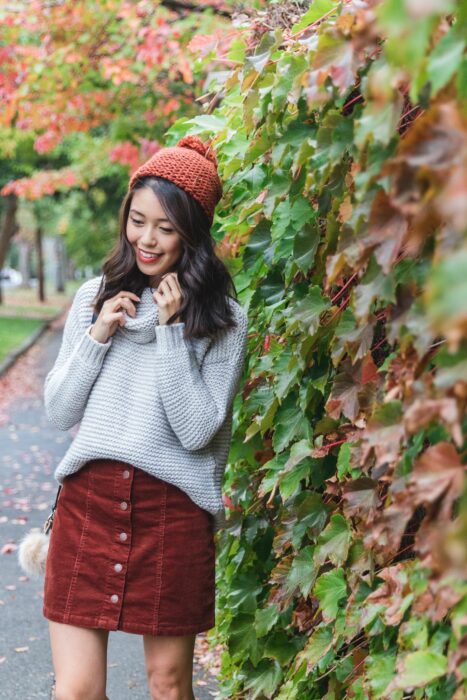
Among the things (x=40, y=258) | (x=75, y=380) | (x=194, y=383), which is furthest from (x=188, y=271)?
(x=40, y=258)

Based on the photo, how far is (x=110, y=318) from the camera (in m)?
2.60

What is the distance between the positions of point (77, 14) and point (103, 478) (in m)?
7.57

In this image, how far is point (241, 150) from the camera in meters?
2.96

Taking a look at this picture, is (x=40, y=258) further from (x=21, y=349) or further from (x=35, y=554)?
(x=35, y=554)

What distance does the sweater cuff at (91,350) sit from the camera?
2598 millimetres

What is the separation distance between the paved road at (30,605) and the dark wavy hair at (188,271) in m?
1.86

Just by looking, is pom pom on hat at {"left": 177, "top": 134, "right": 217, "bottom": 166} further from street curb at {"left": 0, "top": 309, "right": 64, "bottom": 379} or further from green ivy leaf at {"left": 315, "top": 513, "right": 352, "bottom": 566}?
street curb at {"left": 0, "top": 309, "right": 64, "bottom": 379}

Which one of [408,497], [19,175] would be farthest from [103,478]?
[19,175]

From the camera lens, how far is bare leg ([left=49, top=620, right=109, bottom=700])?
255 cm

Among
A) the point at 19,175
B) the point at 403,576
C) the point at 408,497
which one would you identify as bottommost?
the point at 19,175

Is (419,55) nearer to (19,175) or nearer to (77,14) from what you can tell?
(77,14)

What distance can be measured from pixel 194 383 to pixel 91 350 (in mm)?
294

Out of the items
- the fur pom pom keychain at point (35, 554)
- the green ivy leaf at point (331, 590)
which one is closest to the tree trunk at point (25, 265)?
the fur pom pom keychain at point (35, 554)

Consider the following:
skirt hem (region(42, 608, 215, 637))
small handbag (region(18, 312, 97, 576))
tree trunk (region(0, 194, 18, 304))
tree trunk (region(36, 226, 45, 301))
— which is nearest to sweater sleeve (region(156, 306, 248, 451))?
skirt hem (region(42, 608, 215, 637))
